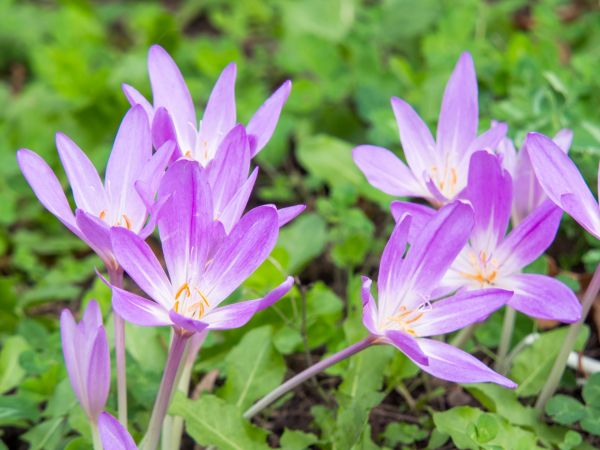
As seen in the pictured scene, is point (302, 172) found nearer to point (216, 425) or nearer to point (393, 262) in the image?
point (216, 425)

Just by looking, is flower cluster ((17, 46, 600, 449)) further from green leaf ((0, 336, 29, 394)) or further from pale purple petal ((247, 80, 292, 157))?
green leaf ((0, 336, 29, 394))

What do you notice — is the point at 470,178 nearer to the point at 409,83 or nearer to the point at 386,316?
the point at 386,316

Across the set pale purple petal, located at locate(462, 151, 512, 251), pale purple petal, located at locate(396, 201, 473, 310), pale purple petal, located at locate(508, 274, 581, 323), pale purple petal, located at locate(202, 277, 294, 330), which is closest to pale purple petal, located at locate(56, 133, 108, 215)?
pale purple petal, located at locate(202, 277, 294, 330)

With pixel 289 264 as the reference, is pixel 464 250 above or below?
above

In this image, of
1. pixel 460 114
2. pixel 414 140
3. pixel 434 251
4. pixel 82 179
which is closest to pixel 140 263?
pixel 82 179

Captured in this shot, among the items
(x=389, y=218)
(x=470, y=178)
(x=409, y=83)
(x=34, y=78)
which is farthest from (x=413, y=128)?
Answer: (x=34, y=78)

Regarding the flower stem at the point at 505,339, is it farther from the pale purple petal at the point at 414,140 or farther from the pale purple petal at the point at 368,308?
the pale purple petal at the point at 368,308
